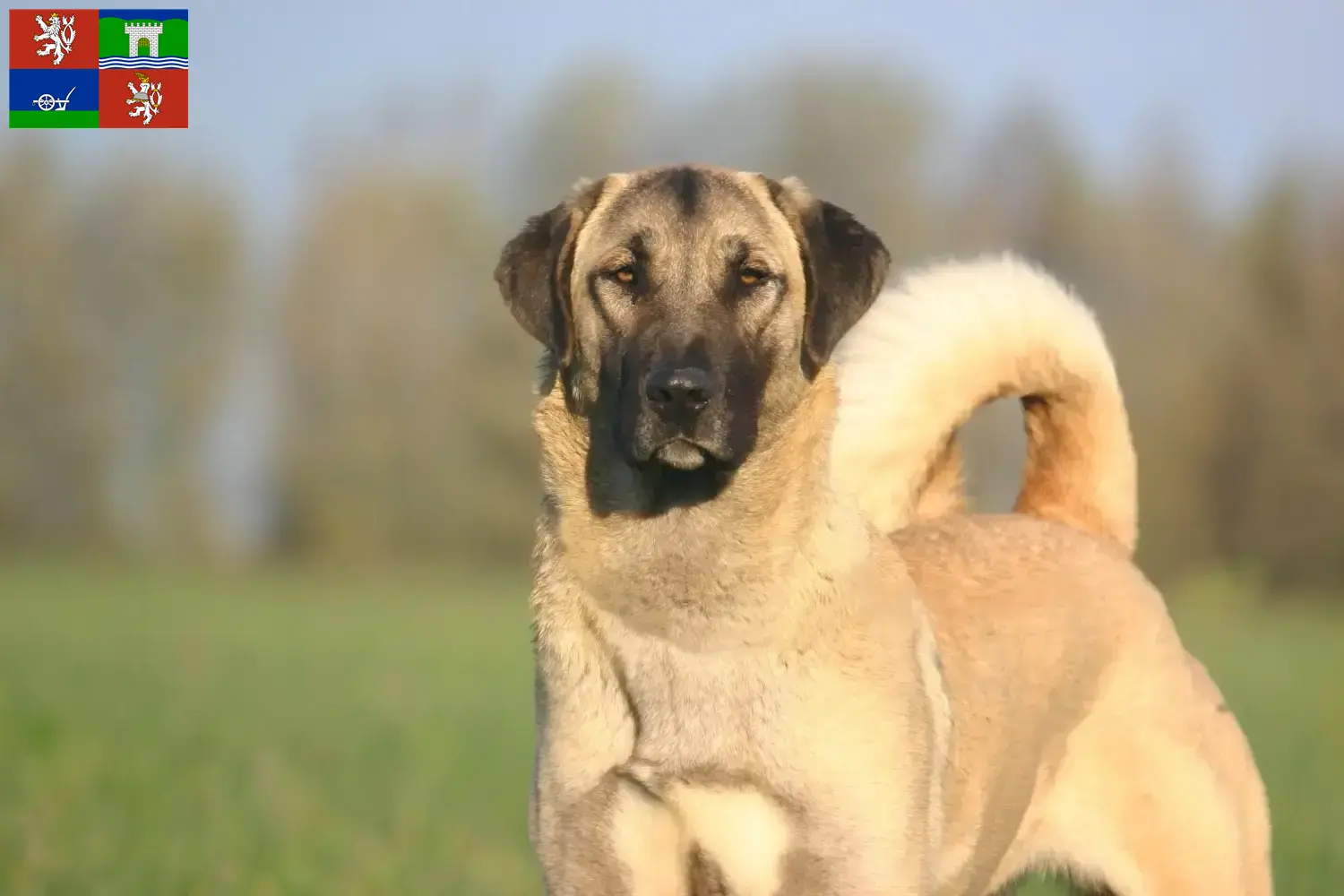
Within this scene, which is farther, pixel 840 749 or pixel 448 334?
pixel 448 334

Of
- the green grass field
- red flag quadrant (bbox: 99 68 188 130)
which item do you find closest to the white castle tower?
red flag quadrant (bbox: 99 68 188 130)

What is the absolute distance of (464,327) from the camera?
1594 inches

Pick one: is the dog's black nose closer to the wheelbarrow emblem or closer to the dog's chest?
the dog's chest

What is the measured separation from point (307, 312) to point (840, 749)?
125 ft

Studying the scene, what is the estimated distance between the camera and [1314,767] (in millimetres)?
11469

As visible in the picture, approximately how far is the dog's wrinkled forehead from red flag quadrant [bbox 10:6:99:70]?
6.49 m

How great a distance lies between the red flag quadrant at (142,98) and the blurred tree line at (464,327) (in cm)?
2765

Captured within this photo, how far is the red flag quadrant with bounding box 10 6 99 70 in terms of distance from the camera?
9.84 meters

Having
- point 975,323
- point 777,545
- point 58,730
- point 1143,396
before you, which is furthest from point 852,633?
point 1143,396

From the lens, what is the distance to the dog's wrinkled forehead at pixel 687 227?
4.09 meters

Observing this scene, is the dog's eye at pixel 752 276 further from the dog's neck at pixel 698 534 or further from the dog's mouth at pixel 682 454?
the dog's mouth at pixel 682 454

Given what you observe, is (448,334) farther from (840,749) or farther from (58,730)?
(840,749)

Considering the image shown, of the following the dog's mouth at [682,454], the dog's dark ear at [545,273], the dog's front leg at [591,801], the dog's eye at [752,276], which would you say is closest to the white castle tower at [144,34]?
the dog's dark ear at [545,273]

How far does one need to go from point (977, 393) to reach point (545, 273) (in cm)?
166
